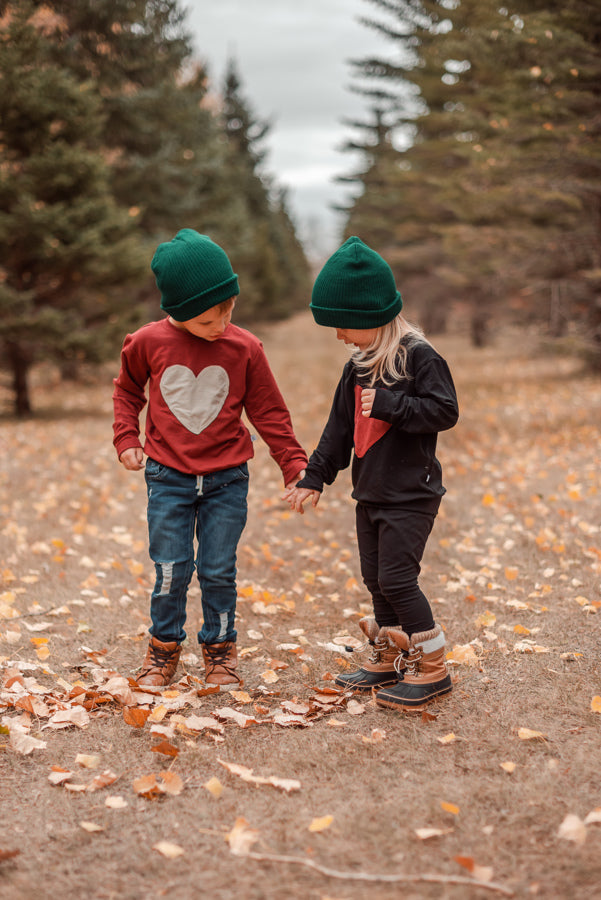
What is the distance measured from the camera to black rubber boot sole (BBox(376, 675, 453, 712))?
3168mm

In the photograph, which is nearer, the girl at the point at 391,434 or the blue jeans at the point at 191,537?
the girl at the point at 391,434

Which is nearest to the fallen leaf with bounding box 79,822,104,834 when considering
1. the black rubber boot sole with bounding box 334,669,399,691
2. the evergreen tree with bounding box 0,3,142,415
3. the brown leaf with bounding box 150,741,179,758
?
the brown leaf with bounding box 150,741,179,758

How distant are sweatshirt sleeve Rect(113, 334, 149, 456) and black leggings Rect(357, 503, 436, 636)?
111 cm

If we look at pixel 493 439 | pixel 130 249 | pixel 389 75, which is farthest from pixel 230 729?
pixel 389 75

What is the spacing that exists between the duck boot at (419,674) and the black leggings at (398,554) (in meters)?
0.05

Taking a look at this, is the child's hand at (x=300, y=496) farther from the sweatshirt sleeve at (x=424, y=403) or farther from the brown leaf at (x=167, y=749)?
the brown leaf at (x=167, y=749)

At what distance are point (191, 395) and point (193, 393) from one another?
0.01 m

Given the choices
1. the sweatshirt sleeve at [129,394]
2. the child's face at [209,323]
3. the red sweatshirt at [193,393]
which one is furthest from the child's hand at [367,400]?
the sweatshirt sleeve at [129,394]

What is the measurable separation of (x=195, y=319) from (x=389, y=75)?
1006 inches

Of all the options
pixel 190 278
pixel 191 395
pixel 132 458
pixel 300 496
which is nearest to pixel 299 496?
pixel 300 496

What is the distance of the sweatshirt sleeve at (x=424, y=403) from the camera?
9.72 feet

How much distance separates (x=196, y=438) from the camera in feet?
11.1

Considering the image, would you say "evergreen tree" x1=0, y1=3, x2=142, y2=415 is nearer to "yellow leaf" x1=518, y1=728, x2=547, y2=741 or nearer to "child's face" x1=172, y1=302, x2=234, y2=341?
"child's face" x1=172, y1=302, x2=234, y2=341

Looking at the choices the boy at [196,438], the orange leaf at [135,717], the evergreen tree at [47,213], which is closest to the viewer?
the orange leaf at [135,717]
